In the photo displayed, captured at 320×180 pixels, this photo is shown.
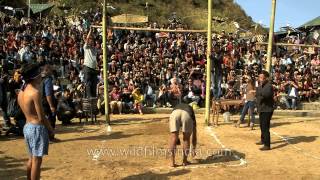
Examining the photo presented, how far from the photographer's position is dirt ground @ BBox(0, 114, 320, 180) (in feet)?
31.4

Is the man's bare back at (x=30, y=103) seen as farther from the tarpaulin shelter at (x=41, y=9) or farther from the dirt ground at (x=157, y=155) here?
the tarpaulin shelter at (x=41, y=9)

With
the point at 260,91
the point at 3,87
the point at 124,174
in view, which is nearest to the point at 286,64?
the point at 260,91

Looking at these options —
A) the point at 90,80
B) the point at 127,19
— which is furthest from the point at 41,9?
the point at 90,80

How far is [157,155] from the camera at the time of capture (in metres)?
11.1

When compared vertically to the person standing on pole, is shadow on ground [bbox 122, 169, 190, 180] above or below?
below

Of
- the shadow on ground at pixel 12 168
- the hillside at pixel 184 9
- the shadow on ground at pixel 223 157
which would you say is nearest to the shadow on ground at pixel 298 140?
the shadow on ground at pixel 223 157

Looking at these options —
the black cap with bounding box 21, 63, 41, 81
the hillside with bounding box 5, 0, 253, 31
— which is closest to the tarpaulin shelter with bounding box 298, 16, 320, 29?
the hillside with bounding box 5, 0, 253, 31

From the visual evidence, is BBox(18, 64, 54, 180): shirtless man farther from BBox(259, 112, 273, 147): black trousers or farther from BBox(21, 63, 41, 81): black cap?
BBox(259, 112, 273, 147): black trousers

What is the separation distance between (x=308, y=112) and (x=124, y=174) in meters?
12.6

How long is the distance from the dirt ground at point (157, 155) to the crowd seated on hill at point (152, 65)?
3.63 metres

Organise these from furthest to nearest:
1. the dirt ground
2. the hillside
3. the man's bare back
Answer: the hillside, the dirt ground, the man's bare back

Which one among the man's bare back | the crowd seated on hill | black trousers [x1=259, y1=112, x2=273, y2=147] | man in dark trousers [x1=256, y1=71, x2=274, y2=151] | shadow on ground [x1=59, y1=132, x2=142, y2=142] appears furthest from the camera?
the crowd seated on hill

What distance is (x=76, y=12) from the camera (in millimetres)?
39438

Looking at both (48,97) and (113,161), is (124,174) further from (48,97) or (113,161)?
(48,97)
